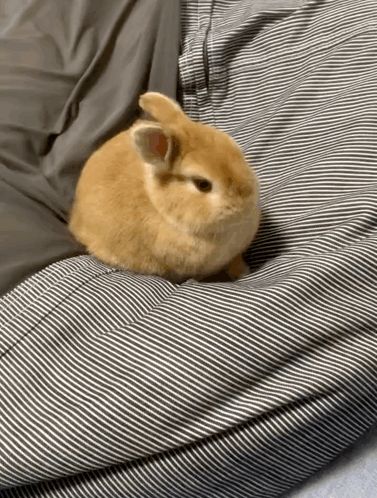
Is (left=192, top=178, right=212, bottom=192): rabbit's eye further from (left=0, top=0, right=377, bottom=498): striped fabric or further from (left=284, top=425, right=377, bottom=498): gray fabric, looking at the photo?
(left=284, top=425, right=377, bottom=498): gray fabric

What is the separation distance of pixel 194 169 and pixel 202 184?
2cm

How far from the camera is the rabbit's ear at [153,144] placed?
0.76 m

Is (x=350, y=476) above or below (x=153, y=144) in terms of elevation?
below

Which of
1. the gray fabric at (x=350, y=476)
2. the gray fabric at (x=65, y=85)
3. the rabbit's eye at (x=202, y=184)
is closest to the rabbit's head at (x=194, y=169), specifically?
the rabbit's eye at (x=202, y=184)

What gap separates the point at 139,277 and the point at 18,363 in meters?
0.20

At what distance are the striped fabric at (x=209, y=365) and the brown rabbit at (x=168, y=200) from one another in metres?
0.05

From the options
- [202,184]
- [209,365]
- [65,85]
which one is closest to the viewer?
[209,365]

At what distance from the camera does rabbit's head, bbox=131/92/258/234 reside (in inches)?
30.9

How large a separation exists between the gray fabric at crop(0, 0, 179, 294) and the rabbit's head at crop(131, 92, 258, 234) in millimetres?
204

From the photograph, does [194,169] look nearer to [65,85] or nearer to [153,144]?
[153,144]

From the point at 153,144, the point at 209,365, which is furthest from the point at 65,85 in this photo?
the point at 209,365

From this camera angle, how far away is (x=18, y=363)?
0.75m

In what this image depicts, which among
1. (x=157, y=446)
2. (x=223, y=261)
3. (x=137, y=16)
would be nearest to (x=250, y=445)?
(x=157, y=446)

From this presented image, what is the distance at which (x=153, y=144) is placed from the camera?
0.78 metres
